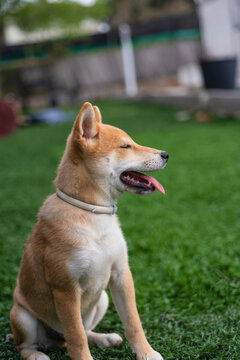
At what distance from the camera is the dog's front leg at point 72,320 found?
6.93 ft

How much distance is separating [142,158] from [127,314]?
2.56ft

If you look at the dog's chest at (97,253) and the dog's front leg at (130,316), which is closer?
the dog's chest at (97,253)

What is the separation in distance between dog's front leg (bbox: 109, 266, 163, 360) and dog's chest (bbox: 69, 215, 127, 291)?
0.30ft

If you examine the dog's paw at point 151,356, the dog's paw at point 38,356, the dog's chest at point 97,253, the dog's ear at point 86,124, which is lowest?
the dog's paw at point 151,356

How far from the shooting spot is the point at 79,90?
21.2 m

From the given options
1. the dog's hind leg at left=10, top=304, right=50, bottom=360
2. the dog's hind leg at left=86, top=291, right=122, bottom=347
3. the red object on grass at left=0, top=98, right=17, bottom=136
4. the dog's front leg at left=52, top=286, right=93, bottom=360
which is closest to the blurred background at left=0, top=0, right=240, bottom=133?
the red object on grass at left=0, top=98, right=17, bottom=136

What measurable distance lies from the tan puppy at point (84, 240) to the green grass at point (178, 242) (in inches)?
11.0

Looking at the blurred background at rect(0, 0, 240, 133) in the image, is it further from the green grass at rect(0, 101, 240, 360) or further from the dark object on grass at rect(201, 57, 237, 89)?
the green grass at rect(0, 101, 240, 360)

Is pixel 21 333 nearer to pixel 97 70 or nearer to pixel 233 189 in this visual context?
pixel 233 189

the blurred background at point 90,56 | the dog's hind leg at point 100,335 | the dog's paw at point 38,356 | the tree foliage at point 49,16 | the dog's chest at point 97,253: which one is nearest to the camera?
the dog's chest at point 97,253

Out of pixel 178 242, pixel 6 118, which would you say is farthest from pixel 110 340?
pixel 6 118

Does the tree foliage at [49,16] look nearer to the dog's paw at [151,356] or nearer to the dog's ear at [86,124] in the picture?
the dog's ear at [86,124]

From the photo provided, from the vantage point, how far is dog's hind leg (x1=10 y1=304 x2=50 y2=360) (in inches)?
94.3

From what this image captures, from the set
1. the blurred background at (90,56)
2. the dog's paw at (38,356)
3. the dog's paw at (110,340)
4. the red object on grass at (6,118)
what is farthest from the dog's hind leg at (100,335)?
the blurred background at (90,56)
